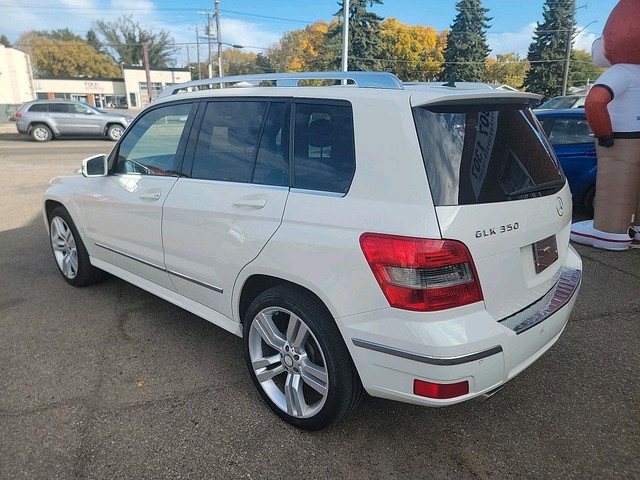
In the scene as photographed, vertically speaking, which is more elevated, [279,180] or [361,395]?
[279,180]

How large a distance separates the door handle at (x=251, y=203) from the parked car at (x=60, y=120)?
21189 millimetres

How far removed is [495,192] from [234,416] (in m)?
1.80

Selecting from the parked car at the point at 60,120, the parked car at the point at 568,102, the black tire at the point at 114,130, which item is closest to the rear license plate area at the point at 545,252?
the parked car at the point at 568,102

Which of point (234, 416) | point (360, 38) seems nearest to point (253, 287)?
point (234, 416)

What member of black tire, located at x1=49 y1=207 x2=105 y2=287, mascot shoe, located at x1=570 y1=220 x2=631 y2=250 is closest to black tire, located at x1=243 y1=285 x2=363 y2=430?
black tire, located at x1=49 y1=207 x2=105 y2=287

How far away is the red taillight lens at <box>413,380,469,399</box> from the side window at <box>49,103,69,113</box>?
77.7ft

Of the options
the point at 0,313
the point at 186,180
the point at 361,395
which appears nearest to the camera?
the point at 361,395

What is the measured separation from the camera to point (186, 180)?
2984 mm

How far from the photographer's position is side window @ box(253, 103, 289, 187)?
2.49 m

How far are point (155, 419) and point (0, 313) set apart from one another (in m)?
2.23

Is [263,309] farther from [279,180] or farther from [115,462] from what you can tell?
[115,462]

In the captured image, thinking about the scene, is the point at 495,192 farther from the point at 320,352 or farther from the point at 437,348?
the point at 320,352

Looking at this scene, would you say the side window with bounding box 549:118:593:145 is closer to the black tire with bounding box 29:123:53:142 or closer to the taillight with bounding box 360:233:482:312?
the taillight with bounding box 360:233:482:312

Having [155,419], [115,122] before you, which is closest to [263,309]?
[155,419]
